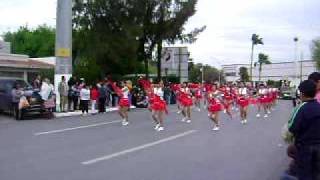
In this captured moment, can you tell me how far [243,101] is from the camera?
25.5 metres

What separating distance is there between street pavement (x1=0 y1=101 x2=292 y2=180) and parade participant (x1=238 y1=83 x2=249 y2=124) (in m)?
1.68

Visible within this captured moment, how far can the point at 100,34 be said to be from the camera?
156ft

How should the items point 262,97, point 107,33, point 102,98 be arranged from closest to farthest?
point 102,98 → point 262,97 → point 107,33

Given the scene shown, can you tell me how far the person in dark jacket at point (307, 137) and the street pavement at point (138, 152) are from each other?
4.51m

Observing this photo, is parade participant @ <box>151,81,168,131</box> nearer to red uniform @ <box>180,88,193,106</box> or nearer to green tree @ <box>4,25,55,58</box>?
red uniform @ <box>180,88,193,106</box>

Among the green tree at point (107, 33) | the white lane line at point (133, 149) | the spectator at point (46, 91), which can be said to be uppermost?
the green tree at point (107, 33)

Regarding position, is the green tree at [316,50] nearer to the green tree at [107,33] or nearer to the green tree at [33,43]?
the green tree at [33,43]

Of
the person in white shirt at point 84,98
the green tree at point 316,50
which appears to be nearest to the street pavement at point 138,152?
the person in white shirt at point 84,98

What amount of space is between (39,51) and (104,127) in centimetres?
5842

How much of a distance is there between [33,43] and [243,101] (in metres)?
57.9

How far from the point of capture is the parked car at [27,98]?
25234 millimetres

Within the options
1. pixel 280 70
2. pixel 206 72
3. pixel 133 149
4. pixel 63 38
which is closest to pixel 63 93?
pixel 63 38

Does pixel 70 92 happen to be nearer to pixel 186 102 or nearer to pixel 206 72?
pixel 186 102

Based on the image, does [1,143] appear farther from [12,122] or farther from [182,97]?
[182,97]
